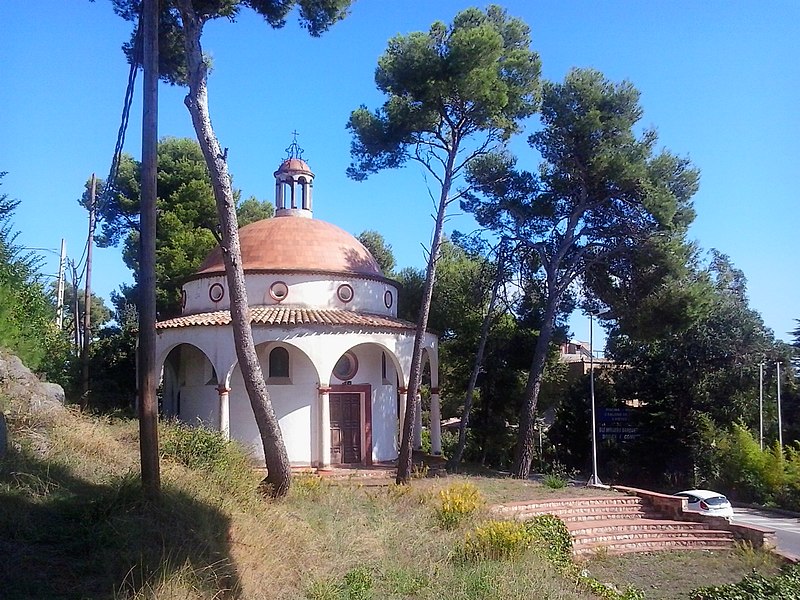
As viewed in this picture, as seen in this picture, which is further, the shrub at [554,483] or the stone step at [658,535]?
the shrub at [554,483]

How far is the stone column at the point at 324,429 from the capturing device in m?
18.4

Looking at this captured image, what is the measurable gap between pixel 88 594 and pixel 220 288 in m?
15.1

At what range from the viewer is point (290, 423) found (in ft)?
62.0

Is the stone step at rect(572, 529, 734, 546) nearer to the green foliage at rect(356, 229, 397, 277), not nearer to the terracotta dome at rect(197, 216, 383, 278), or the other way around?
the terracotta dome at rect(197, 216, 383, 278)

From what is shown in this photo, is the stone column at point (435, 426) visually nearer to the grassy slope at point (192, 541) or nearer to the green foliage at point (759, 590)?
the grassy slope at point (192, 541)

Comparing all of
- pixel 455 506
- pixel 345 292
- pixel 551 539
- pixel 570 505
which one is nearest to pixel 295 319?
pixel 345 292

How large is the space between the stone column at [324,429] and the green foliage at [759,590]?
10.4 m

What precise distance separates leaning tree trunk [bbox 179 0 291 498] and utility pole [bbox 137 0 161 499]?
2228 mm

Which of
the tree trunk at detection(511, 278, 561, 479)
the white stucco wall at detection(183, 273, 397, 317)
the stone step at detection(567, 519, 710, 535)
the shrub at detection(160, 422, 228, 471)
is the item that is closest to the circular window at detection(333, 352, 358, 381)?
the white stucco wall at detection(183, 273, 397, 317)

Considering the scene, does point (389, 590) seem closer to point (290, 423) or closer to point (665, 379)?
point (290, 423)

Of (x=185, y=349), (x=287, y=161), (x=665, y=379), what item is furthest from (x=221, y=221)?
(x=665, y=379)

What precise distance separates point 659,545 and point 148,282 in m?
13.1

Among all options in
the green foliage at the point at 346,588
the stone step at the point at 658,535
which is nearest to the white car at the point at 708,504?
the stone step at the point at 658,535

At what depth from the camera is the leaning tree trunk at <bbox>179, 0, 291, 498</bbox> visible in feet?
36.3
